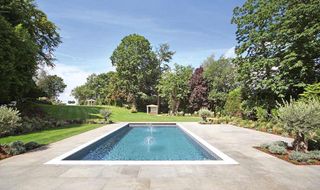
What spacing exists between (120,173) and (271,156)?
4.89 m

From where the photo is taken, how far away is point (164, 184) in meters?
4.96

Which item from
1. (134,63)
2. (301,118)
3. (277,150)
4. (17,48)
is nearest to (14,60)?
(17,48)

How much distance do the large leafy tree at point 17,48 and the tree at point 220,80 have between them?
23706 millimetres

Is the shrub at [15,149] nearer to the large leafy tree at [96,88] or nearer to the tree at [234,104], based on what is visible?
the tree at [234,104]

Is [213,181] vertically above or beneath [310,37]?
beneath

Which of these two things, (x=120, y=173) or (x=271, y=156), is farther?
(x=271, y=156)

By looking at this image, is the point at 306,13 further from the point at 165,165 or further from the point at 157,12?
the point at 165,165

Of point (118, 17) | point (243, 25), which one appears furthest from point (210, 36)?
point (118, 17)

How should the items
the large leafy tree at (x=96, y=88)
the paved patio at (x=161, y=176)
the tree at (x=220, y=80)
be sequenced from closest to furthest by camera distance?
the paved patio at (x=161, y=176), the tree at (x=220, y=80), the large leafy tree at (x=96, y=88)

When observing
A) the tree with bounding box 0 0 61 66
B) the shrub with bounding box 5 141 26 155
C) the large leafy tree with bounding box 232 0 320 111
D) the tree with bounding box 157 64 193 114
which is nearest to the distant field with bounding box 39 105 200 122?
the tree with bounding box 0 0 61 66

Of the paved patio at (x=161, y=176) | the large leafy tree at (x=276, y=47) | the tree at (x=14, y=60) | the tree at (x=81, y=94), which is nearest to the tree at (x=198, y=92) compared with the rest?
the large leafy tree at (x=276, y=47)

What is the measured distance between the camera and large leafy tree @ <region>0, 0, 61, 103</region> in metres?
15.6

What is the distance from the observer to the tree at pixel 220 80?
118 feet

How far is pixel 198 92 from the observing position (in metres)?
36.2
